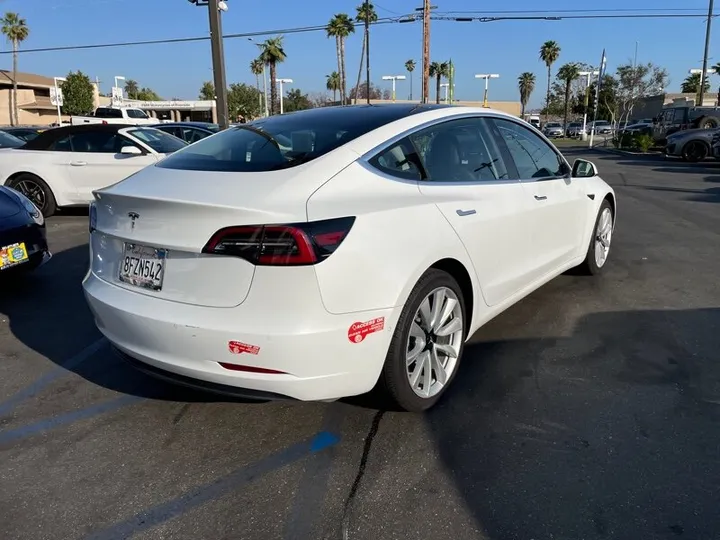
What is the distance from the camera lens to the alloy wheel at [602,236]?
550cm

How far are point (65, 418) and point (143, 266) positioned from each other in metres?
1.08

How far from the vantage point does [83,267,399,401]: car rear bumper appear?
2.49 meters

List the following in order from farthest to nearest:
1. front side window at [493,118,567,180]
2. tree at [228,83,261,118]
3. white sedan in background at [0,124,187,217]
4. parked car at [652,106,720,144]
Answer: tree at [228,83,261,118]
parked car at [652,106,720,144]
white sedan in background at [0,124,187,217]
front side window at [493,118,567,180]

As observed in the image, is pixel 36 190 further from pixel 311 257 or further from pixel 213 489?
pixel 311 257

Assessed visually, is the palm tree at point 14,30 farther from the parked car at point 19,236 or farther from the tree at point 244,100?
the parked car at point 19,236

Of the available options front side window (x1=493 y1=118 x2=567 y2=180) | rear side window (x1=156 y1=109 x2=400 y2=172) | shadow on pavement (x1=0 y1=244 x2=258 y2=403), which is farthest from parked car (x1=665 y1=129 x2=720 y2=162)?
shadow on pavement (x1=0 y1=244 x2=258 y2=403)

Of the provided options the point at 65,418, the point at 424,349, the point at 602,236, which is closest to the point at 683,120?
the point at 602,236

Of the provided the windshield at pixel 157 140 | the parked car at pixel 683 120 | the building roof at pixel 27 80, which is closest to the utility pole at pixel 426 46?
the parked car at pixel 683 120

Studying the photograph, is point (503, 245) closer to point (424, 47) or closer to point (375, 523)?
point (375, 523)

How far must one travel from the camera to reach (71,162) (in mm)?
9461

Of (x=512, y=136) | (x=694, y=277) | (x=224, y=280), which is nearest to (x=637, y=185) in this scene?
(x=694, y=277)

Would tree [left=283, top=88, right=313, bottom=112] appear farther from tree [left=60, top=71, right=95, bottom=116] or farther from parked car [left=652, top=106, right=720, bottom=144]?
parked car [left=652, top=106, right=720, bottom=144]

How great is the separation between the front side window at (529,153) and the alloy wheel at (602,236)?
3.20ft

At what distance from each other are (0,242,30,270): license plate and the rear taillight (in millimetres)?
3263
